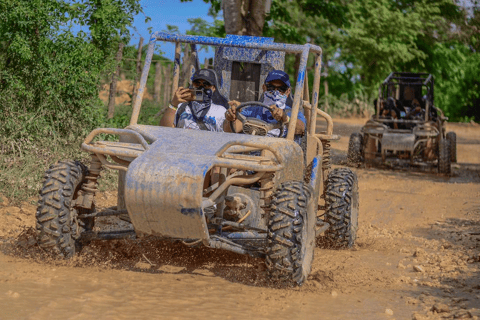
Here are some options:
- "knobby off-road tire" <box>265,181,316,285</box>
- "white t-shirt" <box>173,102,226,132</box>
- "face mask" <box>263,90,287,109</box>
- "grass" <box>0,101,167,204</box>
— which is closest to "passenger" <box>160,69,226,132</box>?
"white t-shirt" <box>173,102,226,132</box>

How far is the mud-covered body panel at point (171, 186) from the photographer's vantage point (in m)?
4.98

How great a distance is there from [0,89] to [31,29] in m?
0.87

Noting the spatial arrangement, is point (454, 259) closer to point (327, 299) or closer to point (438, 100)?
point (327, 299)

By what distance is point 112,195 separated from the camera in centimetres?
964

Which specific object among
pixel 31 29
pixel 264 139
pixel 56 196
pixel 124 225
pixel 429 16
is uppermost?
pixel 429 16

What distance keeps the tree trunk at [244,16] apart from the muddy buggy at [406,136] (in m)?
3.64

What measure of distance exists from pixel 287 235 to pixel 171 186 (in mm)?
969

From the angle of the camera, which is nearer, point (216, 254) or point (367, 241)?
point (216, 254)

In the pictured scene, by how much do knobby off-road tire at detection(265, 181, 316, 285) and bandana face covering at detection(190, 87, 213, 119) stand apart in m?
1.61

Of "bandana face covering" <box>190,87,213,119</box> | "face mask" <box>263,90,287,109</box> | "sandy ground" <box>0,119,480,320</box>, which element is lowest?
"sandy ground" <box>0,119,480,320</box>

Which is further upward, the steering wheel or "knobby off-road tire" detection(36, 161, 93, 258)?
the steering wheel

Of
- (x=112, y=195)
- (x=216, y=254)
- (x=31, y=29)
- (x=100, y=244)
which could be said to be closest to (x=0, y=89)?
(x=31, y=29)

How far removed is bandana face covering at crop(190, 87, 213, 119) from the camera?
682 centimetres

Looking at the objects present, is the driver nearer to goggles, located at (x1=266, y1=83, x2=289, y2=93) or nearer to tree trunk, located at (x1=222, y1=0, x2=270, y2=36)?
goggles, located at (x1=266, y1=83, x2=289, y2=93)
